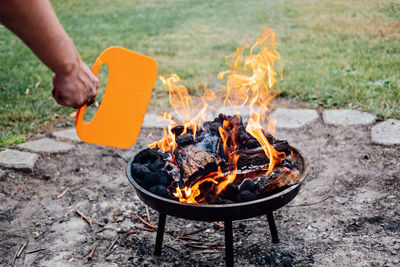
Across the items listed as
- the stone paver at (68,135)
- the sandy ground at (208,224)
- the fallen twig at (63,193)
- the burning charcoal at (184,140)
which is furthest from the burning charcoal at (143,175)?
the stone paver at (68,135)

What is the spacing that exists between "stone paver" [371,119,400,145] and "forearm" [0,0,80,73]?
3077 millimetres

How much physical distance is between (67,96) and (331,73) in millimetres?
4315

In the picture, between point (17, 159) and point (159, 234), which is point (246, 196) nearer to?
point (159, 234)

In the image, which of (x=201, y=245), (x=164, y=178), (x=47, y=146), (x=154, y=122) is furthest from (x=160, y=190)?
(x=154, y=122)

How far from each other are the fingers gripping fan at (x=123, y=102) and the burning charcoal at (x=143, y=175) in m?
0.21

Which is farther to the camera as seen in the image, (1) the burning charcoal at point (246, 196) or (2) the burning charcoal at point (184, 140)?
(2) the burning charcoal at point (184, 140)

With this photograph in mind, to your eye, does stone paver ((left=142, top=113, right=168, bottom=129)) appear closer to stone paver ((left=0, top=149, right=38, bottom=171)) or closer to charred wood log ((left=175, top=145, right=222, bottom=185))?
stone paver ((left=0, top=149, right=38, bottom=171))

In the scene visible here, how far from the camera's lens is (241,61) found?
5.78 meters

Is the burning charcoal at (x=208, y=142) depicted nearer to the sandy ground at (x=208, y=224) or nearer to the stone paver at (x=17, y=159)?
the sandy ground at (x=208, y=224)

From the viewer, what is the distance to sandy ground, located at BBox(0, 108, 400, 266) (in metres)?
2.41

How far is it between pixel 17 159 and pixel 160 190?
2023 mm

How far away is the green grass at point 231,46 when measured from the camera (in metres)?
4.48

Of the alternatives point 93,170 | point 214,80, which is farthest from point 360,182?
point 214,80

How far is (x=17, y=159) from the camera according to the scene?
3432 mm
